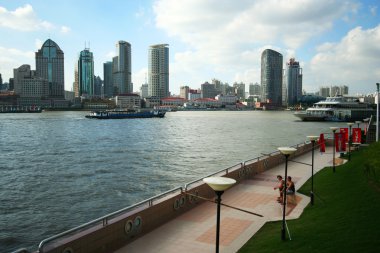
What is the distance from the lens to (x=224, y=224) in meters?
14.8

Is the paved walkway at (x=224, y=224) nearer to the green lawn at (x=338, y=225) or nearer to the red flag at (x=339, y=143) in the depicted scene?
the green lawn at (x=338, y=225)

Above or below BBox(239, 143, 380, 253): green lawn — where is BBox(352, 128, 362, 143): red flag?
above

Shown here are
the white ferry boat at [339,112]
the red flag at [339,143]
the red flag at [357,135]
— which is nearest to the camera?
the red flag at [339,143]

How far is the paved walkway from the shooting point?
41.6 feet

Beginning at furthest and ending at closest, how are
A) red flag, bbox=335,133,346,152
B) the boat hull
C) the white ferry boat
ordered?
the boat hull < the white ferry boat < red flag, bbox=335,133,346,152

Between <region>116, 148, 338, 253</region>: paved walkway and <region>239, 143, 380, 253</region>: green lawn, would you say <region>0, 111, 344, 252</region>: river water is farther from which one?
<region>239, 143, 380, 253</region>: green lawn

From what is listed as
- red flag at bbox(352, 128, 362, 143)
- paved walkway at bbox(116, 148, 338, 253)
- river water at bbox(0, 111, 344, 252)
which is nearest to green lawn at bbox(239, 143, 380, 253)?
paved walkway at bbox(116, 148, 338, 253)

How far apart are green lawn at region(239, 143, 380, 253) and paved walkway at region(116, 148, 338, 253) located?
61 cm

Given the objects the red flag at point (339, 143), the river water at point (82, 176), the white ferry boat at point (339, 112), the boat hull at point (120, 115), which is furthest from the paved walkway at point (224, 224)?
the boat hull at point (120, 115)

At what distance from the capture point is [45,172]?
121 feet

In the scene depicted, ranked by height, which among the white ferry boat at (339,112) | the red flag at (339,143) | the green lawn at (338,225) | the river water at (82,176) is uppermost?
the white ferry boat at (339,112)

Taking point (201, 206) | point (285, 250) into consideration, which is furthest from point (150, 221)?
point (285, 250)

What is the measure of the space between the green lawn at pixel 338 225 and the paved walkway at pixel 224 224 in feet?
1.99

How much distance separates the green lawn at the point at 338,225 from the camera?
10500 millimetres
